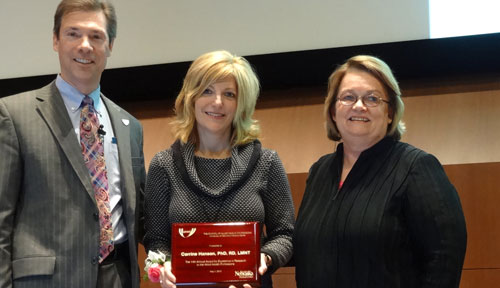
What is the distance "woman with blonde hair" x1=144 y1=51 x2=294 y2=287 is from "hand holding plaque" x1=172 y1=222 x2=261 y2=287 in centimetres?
17

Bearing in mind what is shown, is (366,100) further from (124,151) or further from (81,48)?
(81,48)

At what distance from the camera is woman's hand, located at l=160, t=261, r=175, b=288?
2.11 m

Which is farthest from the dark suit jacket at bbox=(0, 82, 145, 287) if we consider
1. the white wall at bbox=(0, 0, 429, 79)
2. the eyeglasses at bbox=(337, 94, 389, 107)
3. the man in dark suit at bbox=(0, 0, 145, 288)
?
the white wall at bbox=(0, 0, 429, 79)

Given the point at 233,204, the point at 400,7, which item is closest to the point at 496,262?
the point at 400,7

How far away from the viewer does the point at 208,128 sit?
2359mm

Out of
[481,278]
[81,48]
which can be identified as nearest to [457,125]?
[481,278]

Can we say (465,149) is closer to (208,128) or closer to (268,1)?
(268,1)

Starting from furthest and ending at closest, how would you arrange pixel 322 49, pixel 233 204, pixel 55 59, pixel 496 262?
pixel 55 59 → pixel 322 49 → pixel 496 262 → pixel 233 204

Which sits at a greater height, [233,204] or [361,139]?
[361,139]

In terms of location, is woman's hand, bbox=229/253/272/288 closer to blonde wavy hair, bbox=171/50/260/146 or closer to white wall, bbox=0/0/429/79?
blonde wavy hair, bbox=171/50/260/146

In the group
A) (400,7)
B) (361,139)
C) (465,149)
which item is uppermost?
(400,7)

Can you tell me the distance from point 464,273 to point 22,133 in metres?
2.56

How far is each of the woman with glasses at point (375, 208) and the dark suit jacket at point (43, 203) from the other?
796mm

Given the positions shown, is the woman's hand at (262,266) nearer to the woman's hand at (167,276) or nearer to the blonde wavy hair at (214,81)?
the woman's hand at (167,276)
